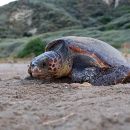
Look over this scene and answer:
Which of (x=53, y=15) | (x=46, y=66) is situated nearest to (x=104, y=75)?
(x=46, y=66)

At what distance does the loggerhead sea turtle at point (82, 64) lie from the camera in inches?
237

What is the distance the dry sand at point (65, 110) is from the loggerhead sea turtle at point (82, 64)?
3.35 feet

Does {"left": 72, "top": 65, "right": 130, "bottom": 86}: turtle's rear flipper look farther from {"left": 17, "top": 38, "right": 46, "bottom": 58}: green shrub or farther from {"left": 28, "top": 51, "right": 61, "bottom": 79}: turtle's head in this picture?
{"left": 17, "top": 38, "right": 46, "bottom": 58}: green shrub

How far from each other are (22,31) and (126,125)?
49.7 m

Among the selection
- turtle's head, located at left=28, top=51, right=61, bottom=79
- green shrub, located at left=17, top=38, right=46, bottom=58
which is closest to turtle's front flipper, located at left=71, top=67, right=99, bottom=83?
turtle's head, located at left=28, top=51, right=61, bottom=79

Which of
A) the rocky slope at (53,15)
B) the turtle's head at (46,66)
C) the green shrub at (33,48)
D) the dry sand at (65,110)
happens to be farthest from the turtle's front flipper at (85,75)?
the rocky slope at (53,15)

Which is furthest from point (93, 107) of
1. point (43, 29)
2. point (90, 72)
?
point (43, 29)

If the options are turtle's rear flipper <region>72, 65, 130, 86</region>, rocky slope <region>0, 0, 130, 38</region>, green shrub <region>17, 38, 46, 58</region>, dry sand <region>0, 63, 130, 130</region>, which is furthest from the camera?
rocky slope <region>0, 0, 130, 38</region>

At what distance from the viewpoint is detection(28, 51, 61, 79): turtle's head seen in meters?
6.05

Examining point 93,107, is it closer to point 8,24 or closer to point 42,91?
point 42,91

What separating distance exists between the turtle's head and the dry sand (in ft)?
3.39

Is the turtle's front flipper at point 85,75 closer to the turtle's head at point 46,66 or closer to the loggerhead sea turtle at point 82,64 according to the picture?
the loggerhead sea turtle at point 82,64

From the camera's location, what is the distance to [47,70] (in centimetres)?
608

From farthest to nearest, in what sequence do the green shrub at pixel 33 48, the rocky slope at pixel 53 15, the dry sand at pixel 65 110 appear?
1. the rocky slope at pixel 53 15
2. the green shrub at pixel 33 48
3. the dry sand at pixel 65 110
